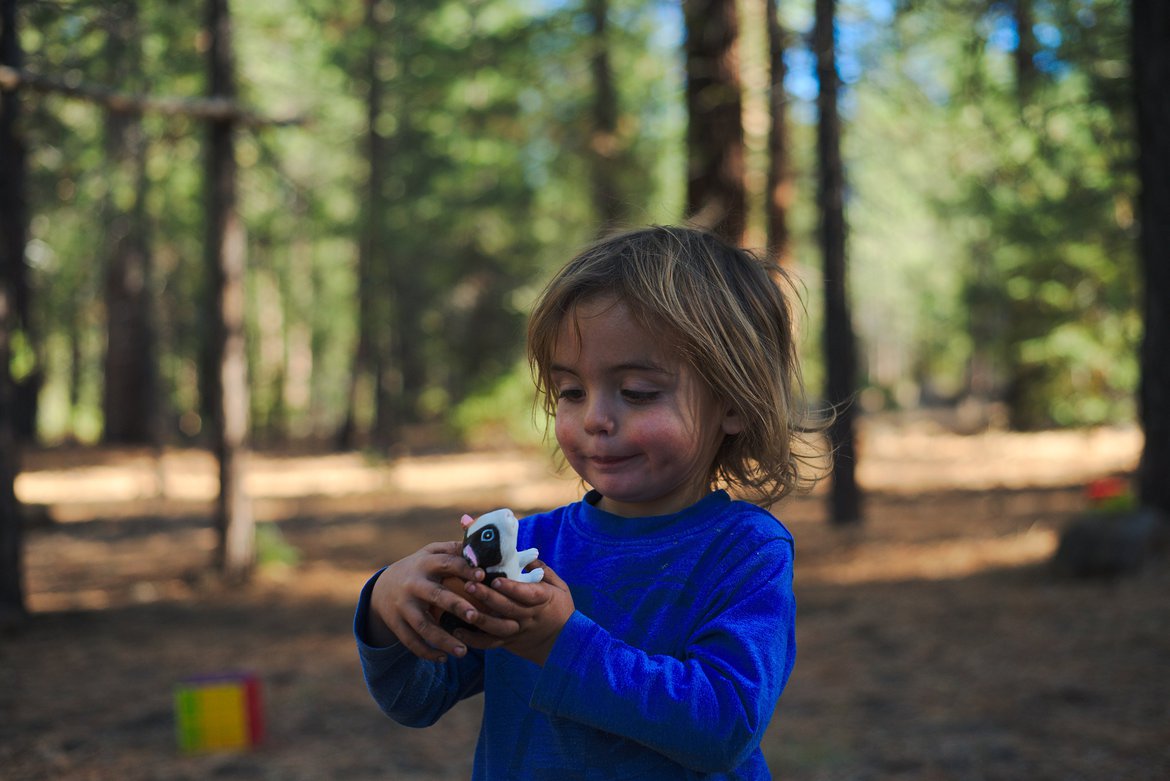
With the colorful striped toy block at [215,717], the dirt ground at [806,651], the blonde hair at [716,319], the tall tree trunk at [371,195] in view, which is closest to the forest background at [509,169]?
the tall tree trunk at [371,195]

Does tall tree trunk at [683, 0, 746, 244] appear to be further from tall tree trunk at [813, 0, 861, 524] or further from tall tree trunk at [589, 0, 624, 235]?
tall tree trunk at [589, 0, 624, 235]

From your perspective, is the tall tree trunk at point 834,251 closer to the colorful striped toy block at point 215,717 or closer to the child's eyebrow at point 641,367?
the colorful striped toy block at point 215,717

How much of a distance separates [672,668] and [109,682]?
6269mm

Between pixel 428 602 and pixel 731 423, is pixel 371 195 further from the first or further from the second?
pixel 428 602

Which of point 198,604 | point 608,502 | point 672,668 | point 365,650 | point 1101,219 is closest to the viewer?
point 672,668

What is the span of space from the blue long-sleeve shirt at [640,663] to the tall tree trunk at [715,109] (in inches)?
283

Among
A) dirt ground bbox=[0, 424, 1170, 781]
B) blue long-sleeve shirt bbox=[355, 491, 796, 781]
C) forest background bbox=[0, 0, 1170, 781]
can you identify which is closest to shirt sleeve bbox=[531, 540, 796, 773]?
blue long-sleeve shirt bbox=[355, 491, 796, 781]

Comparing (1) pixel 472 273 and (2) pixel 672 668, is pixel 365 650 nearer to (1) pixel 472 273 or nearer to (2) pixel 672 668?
(2) pixel 672 668

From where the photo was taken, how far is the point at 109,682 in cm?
657

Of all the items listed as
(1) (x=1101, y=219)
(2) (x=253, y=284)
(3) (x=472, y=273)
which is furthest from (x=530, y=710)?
(2) (x=253, y=284)

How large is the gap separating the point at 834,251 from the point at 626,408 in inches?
379

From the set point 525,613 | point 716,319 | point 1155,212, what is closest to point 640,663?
point 525,613

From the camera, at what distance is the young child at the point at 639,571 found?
138cm

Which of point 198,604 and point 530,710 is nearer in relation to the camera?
point 530,710
